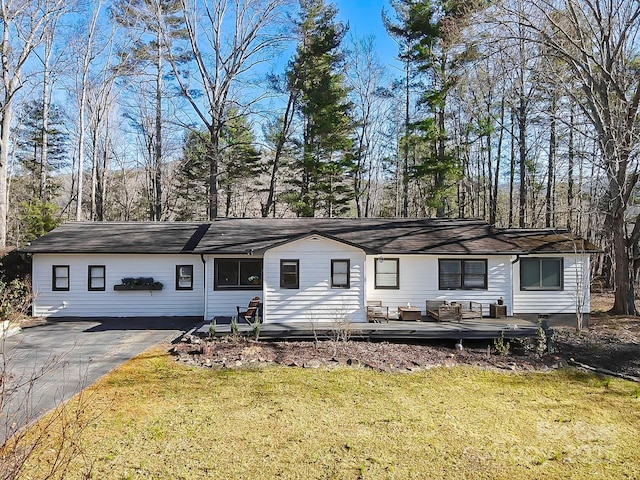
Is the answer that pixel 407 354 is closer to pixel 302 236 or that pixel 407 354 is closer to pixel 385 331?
pixel 385 331

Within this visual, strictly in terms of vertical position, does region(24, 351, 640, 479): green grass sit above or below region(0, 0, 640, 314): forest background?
below

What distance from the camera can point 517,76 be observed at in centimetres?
1752

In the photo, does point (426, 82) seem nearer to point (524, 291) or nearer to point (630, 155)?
point (630, 155)

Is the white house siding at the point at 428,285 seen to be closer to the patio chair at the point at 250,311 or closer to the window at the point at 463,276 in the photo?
the window at the point at 463,276

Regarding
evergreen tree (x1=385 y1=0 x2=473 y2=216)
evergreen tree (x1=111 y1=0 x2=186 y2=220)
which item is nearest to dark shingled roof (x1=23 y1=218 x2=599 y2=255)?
evergreen tree (x1=385 y1=0 x2=473 y2=216)

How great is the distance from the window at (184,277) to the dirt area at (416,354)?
13.2ft

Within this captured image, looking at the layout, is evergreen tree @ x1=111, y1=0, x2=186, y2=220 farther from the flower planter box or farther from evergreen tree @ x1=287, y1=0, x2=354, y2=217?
the flower planter box

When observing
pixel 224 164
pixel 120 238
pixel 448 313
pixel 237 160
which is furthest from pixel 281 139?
pixel 448 313

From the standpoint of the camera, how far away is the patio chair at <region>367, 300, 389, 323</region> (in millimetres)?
11875

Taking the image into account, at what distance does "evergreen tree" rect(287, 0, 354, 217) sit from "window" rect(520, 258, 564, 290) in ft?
42.4

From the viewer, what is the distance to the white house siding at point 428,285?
13.0 m

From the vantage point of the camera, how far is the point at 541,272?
13.5 m

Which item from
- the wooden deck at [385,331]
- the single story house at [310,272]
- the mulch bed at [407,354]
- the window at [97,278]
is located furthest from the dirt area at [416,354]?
the window at [97,278]

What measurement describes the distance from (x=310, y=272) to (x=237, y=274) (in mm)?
2926
